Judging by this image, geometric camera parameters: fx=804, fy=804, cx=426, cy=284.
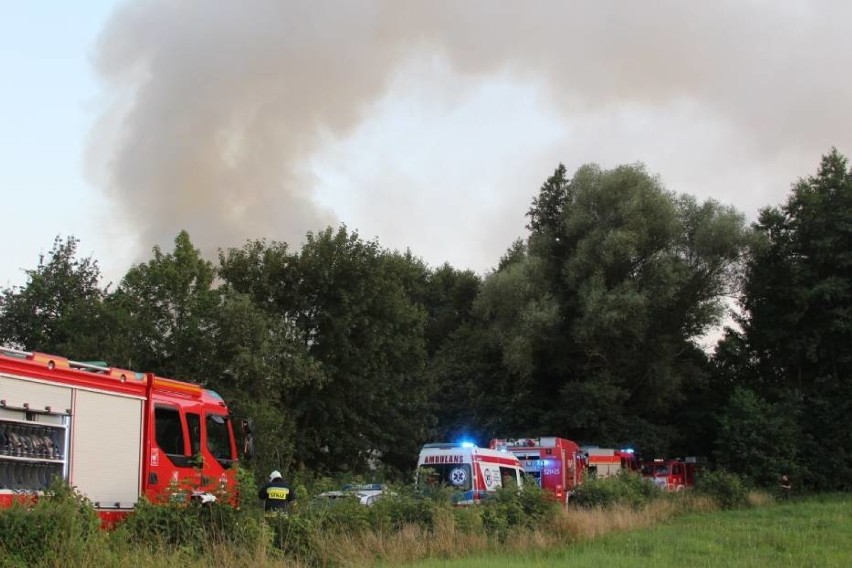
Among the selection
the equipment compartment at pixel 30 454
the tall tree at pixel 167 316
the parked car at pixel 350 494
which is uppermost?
the tall tree at pixel 167 316

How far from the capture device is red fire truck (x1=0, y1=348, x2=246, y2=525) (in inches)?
482

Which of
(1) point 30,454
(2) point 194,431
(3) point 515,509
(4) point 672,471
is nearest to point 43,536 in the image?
(1) point 30,454

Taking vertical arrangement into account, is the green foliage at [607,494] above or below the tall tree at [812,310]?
below

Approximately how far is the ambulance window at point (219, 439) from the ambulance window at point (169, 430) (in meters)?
0.72

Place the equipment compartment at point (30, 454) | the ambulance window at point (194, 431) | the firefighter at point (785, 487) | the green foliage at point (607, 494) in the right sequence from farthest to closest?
1. the firefighter at point (785, 487)
2. the green foliage at point (607, 494)
3. the ambulance window at point (194, 431)
4. the equipment compartment at point (30, 454)

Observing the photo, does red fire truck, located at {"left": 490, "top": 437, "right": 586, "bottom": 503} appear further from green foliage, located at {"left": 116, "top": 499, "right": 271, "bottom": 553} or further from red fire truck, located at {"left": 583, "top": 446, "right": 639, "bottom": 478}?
green foliage, located at {"left": 116, "top": 499, "right": 271, "bottom": 553}

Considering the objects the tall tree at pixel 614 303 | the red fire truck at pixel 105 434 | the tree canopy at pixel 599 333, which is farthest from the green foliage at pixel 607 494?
the tall tree at pixel 614 303

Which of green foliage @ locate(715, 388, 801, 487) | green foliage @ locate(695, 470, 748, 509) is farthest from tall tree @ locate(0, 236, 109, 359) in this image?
green foliage @ locate(715, 388, 801, 487)

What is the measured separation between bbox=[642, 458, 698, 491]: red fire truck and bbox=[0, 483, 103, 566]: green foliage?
32.5 metres

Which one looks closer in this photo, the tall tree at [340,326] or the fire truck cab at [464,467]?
the fire truck cab at [464,467]

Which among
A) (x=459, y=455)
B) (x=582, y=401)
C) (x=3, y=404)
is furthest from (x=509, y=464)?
(x=582, y=401)

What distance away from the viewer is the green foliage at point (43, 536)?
29.9 ft

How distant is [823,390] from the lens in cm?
4122

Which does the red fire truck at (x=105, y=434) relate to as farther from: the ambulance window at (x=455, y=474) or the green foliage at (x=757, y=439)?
the green foliage at (x=757, y=439)
